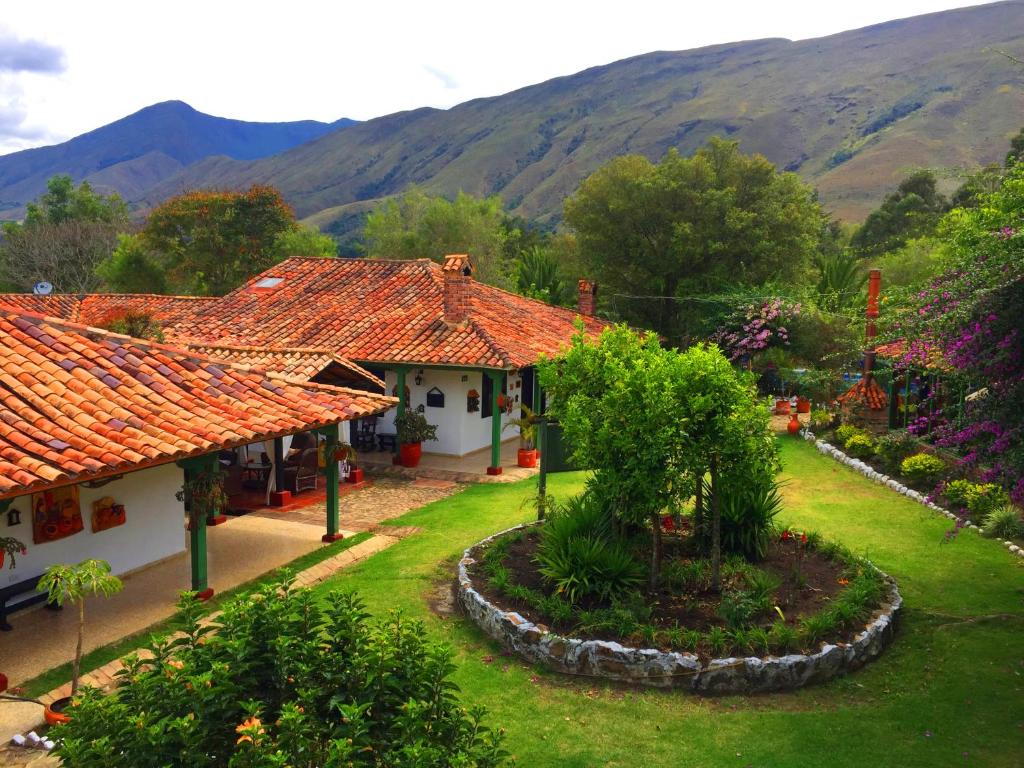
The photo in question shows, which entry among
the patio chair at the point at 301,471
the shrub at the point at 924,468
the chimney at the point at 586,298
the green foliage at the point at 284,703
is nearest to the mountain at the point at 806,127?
the chimney at the point at 586,298

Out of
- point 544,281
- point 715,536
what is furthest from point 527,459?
point 544,281

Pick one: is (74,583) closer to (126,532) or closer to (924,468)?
(126,532)

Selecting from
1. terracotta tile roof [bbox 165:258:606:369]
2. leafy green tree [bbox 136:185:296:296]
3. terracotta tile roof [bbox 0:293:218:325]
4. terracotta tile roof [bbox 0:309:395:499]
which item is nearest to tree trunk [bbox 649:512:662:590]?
terracotta tile roof [bbox 0:309:395:499]

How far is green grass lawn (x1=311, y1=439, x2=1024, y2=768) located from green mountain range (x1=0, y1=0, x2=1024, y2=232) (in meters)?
86.4

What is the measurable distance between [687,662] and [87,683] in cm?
577

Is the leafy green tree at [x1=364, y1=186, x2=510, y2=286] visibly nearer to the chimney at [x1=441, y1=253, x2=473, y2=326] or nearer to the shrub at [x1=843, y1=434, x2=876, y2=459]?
the chimney at [x1=441, y1=253, x2=473, y2=326]


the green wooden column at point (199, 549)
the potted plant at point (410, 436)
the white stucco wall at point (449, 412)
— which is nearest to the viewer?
the green wooden column at point (199, 549)

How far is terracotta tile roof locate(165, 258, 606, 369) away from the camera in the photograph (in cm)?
1758

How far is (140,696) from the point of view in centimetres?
359

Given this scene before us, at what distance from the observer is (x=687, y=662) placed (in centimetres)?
702

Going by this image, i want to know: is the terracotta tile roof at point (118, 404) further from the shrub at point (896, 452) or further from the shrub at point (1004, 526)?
the shrub at point (896, 452)

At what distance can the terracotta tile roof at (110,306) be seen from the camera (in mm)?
22906

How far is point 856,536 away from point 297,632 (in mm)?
10324

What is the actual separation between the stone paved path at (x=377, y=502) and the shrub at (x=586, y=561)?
4814 mm
